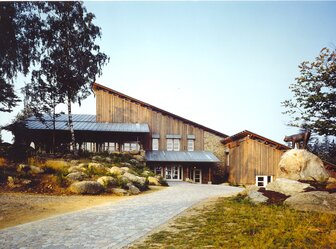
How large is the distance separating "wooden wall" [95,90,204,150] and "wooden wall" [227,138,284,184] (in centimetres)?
538

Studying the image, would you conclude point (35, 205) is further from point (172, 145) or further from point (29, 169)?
point (172, 145)

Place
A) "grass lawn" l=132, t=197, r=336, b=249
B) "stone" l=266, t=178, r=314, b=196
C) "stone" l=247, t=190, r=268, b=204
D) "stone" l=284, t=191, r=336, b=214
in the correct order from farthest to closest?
"stone" l=266, t=178, r=314, b=196 → "stone" l=247, t=190, r=268, b=204 → "stone" l=284, t=191, r=336, b=214 → "grass lawn" l=132, t=197, r=336, b=249

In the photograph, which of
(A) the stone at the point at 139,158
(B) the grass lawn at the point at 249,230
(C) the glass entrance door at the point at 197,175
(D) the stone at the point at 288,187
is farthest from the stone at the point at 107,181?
(C) the glass entrance door at the point at 197,175

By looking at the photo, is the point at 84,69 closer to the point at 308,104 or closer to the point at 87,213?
the point at 87,213

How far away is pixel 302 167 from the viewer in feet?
46.9

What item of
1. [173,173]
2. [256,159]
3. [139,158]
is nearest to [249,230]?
[139,158]

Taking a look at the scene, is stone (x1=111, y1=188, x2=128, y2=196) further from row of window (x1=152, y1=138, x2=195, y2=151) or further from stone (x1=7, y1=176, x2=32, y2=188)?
row of window (x1=152, y1=138, x2=195, y2=151)

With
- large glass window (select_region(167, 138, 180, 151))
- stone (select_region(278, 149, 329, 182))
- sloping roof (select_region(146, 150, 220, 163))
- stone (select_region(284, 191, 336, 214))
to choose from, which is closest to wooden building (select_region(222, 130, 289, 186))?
sloping roof (select_region(146, 150, 220, 163))

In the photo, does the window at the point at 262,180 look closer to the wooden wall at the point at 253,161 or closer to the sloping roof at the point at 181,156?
the wooden wall at the point at 253,161

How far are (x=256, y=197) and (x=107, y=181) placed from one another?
9.52 m

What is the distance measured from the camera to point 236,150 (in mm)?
31516

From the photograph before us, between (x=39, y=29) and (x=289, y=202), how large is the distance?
72.3 ft

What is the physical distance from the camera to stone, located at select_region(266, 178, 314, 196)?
11562 millimetres

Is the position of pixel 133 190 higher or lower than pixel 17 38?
lower
